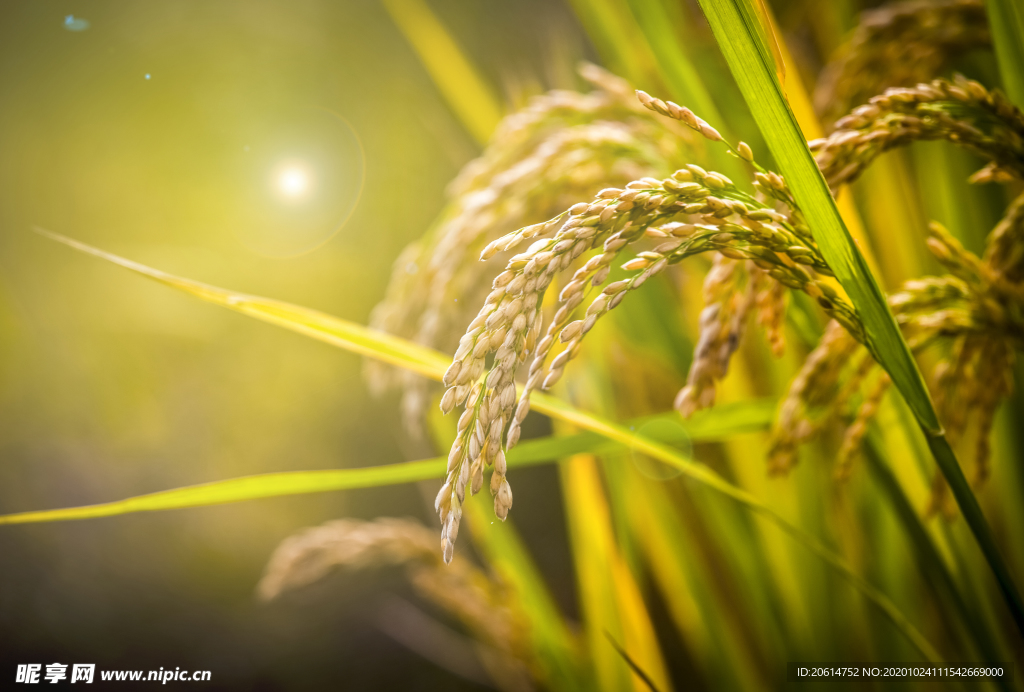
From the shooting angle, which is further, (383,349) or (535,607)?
(535,607)

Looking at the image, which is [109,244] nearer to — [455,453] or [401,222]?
[401,222]

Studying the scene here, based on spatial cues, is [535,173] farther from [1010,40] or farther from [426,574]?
[426,574]

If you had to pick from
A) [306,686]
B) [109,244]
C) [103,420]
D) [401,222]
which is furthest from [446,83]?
[306,686]

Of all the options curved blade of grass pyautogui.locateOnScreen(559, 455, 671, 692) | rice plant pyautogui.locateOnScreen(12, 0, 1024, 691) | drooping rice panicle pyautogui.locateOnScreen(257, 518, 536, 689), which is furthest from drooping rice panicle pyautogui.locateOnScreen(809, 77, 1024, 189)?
drooping rice panicle pyautogui.locateOnScreen(257, 518, 536, 689)

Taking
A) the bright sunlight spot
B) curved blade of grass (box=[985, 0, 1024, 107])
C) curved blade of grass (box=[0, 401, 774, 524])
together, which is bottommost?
curved blade of grass (box=[0, 401, 774, 524])

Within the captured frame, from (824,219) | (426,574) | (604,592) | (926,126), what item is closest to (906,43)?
(926,126)

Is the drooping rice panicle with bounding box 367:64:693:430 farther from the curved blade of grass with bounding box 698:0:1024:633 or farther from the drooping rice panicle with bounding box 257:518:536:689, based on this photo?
the drooping rice panicle with bounding box 257:518:536:689

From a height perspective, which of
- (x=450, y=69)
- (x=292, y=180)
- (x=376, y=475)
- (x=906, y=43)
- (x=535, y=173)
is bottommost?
(x=376, y=475)
